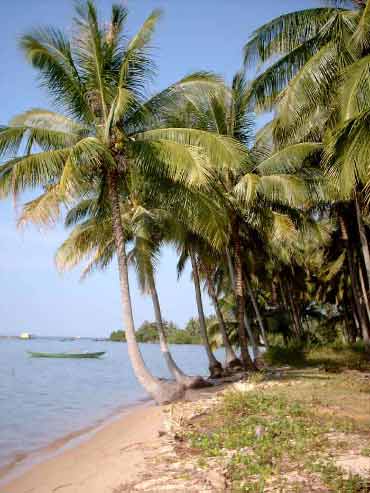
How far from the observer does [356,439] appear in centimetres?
593

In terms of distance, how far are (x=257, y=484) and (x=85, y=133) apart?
29.2ft

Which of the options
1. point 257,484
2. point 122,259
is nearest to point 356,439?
point 257,484

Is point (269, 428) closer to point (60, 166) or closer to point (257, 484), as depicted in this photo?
point (257, 484)

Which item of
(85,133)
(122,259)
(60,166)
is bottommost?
(122,259)

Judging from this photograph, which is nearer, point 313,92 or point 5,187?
point 5,187

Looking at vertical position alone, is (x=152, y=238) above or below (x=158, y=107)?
below

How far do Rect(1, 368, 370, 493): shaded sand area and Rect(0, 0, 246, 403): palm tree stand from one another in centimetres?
285

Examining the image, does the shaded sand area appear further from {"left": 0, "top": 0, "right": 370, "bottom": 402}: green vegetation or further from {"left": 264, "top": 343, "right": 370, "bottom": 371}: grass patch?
{"left": 264, "top": 343, "right": 370, "bottom": 371}: grass patch

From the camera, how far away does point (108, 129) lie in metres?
10.6

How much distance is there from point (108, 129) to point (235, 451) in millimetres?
7390

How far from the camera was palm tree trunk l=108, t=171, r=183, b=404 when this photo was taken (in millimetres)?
10820

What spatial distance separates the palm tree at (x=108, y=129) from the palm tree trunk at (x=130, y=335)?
0.08 feet

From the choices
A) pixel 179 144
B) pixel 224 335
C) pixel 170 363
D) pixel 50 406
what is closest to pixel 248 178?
pixel 179 144

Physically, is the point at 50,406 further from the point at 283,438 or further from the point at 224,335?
the point at 283,438
